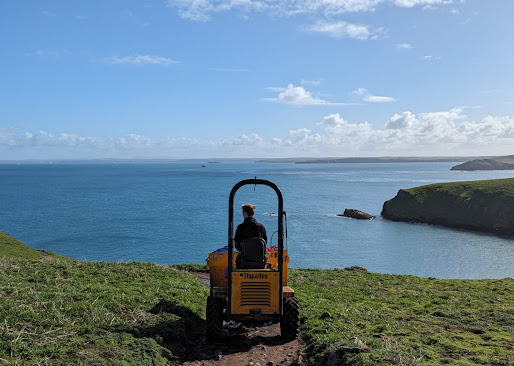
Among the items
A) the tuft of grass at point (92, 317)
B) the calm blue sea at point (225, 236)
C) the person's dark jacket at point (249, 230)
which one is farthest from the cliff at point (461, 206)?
the person's dark jacket at point (249, 230)

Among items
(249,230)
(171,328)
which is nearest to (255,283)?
(249,230)

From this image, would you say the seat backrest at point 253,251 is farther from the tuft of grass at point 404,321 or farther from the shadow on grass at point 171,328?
the shadow on grass at point 171,328

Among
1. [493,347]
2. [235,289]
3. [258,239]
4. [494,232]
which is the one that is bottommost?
[494,232]

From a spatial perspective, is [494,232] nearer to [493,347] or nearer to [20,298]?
[493,347]

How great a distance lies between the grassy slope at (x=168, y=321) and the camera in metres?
9.70

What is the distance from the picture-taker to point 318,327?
42.9 feet

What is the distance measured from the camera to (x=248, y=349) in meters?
11.9

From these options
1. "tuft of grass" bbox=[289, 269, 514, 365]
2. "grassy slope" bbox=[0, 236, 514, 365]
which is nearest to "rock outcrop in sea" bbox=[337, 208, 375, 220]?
"tuft of grass" bbox=[289, 269, 514, 365]

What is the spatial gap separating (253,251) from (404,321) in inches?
305

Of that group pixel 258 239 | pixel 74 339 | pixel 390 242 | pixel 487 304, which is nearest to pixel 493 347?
pixel 258 239

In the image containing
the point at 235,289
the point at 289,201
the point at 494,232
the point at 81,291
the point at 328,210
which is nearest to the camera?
the point at 235,289

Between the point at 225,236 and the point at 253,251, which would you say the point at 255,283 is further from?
the point at 225,236

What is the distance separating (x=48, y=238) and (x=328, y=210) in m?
82.1

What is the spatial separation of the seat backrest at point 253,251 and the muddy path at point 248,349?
2.51m
